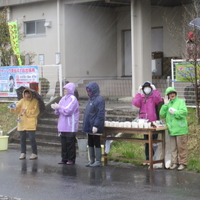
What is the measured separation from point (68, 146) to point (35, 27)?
42.2 ft

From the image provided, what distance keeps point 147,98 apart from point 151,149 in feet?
3.99

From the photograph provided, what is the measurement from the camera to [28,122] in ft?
43.8

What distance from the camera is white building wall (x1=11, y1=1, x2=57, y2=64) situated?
23.5 meters

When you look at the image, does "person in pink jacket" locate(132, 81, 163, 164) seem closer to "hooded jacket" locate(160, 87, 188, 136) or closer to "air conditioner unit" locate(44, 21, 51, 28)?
"hooded jacket" locate(160, 87, 188, 136)

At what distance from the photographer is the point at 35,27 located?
24.6 metres

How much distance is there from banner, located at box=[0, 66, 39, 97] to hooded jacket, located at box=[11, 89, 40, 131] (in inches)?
223

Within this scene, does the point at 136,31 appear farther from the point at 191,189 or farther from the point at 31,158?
the point at 191,189

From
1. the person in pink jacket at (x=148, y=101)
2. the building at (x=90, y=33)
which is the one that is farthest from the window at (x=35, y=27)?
the person in pink jacket at (x=148, y=101)

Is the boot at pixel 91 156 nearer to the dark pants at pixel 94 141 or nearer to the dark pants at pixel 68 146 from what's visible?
the dark pants at pixel 94 141

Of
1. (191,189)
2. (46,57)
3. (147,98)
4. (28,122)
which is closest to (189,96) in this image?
(147,98)

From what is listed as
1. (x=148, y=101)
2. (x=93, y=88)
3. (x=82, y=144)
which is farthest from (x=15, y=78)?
(x=148, y=101)

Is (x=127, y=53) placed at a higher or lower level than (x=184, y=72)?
higher

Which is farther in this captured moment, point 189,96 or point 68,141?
point 189,96

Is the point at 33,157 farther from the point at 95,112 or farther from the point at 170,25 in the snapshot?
the point at 170,25
